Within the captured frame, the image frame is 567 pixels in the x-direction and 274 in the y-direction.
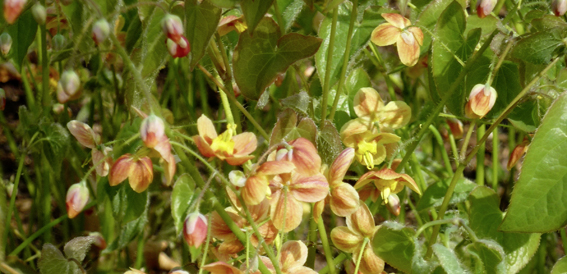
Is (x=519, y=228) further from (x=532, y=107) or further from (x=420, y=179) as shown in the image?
(x=420, y=179)

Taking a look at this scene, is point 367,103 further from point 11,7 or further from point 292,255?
point 11,7

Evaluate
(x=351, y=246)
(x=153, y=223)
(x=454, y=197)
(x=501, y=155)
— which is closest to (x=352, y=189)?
(x=351, y=246)

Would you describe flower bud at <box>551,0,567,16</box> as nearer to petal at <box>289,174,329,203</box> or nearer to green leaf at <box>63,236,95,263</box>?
petal at <box>289,174,329,203</box>

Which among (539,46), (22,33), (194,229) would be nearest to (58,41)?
(22,33)

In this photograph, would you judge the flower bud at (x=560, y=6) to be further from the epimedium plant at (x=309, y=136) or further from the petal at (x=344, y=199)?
the petal at (x=344, y=199)

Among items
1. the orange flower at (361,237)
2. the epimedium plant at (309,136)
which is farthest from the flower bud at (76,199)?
the orange flower at (361,237)

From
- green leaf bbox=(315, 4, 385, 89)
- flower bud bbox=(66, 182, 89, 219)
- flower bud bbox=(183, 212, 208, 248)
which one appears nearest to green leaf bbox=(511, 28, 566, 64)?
green leaf bbox=(315, 4, 385, 89)
